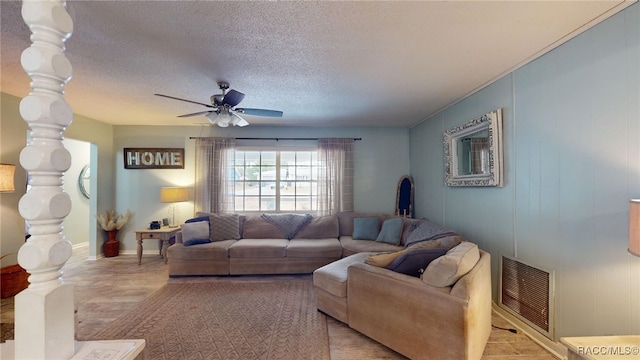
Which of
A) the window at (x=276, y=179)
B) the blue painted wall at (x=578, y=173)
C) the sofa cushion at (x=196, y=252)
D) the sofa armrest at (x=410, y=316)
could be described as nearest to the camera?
the blue painted wall at (x=578, y=173)

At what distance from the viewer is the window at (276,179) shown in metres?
4.91

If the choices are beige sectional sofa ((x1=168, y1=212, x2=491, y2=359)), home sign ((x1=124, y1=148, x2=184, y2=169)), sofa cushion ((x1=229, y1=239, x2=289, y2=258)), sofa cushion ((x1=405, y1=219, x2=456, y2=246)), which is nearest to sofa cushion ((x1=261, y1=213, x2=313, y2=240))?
beige sectional sofa ((x1=168, y1=212, x2=491, y2=359))

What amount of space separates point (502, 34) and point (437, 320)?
2.09m

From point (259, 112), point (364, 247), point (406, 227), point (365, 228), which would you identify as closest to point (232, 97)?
point (259, 112)

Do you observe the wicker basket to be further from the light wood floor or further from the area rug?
the area rug

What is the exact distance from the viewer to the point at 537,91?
220 centimetres

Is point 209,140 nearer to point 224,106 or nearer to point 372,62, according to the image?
point 224,106

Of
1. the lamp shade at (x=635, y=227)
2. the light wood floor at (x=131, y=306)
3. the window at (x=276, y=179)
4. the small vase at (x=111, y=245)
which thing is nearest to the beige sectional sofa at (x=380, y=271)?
the light wood floor at (x=131, y=306)

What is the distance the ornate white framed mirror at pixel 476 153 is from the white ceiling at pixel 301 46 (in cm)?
43

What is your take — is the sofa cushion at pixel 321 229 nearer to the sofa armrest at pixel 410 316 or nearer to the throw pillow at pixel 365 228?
the throw pillow at pixel 365 228

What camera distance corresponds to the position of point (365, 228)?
4.28 meters

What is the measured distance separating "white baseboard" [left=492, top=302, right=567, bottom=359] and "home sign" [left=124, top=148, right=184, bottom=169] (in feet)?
17.0

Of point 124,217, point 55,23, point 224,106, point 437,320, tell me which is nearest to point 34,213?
point 55,23

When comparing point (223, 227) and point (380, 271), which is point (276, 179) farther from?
point (380, 271)
